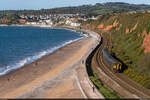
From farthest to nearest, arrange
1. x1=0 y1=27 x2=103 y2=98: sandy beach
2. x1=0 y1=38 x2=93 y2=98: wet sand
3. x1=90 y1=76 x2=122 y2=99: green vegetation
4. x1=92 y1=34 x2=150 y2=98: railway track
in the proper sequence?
x1=0 y1=38 x2=93 y2=98: wet sand
x1=0 y1=27 x2=103 y2=98: sandy beach
x1=92 y1=34 x2=150 y2=98: railway track
x1=90 y1=76 x2=122 y2=99: green vegetation

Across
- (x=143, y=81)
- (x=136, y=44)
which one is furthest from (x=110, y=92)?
(x=136, y=44)

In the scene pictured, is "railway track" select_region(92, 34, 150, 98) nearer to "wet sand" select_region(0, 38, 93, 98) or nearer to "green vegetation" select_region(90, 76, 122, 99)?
"green vegetation" select_region(90, 76, 122, 99)

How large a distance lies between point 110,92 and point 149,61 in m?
11.5

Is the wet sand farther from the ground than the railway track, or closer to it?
closer to it

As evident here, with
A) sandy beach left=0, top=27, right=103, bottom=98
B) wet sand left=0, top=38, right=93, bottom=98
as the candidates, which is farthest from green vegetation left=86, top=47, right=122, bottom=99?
wet sand left=0, top=38, right=93, bottom=98

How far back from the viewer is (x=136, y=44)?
147 feet

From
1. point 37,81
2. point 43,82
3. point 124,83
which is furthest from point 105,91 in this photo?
point 37,81

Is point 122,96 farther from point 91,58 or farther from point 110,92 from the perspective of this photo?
point 91,58

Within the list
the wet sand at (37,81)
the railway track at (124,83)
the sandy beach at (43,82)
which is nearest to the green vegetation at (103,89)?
the railway track at (124,83)

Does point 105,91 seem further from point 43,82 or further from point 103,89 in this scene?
point 43,82

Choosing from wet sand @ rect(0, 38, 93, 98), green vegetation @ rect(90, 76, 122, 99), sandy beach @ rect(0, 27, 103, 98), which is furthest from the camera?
wet sand @ rect(0, 38, 93, 98)

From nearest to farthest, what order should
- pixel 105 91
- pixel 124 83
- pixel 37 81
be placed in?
pixel 105 91 < pixel 124 83 < pixel 37 81

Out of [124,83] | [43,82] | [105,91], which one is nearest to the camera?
[105,91]

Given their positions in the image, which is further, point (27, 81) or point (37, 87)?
point (27, 81)
